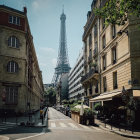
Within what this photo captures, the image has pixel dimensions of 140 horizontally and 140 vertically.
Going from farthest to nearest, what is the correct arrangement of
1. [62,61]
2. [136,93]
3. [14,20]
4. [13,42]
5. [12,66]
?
1. [62,61]
2. [14,20]
3. [13,42]
4. [12,66]
5. [136,93]

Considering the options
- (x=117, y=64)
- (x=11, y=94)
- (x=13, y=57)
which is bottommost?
(x=11, y=94)

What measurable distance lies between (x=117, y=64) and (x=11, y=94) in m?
16.8

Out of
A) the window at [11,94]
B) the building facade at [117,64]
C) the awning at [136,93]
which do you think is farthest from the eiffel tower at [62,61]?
the awning at [136,93]

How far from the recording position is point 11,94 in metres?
27.7

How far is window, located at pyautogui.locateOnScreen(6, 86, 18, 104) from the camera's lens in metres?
27.2

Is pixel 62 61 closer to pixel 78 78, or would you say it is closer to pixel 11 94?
pixel 78 78

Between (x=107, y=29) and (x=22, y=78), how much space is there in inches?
619

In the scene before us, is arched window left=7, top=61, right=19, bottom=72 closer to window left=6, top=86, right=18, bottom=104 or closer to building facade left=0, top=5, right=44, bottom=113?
building facade left=0, top=5, right=44, bottom=113

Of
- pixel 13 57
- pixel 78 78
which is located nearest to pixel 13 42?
pixel 13 57

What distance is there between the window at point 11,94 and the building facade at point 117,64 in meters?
12.2

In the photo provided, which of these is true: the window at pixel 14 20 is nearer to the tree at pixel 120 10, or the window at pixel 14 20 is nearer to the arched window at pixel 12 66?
Answer: the arched window at pixel 12 66

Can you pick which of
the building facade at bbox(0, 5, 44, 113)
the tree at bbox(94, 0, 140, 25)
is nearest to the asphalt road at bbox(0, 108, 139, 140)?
the tree at bbox(94, 0, 140, 25)

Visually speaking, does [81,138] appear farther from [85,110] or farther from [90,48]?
[90,48]

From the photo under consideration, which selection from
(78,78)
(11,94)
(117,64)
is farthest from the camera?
(78,78)
